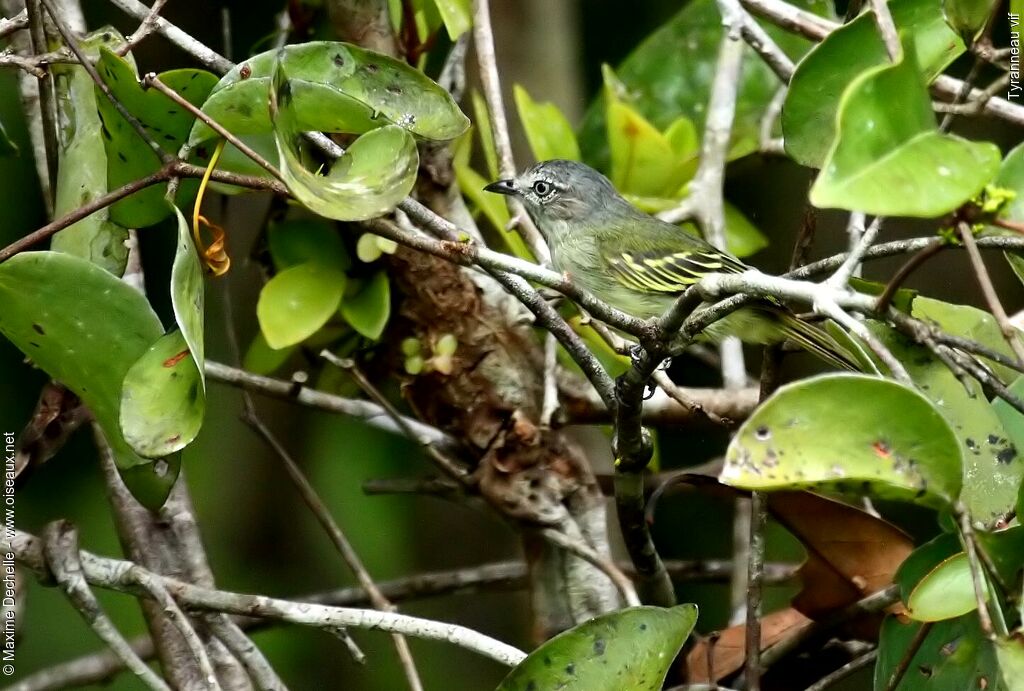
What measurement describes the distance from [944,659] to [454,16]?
1531mm

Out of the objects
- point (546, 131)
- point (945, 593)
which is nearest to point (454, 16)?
point (546, 131)

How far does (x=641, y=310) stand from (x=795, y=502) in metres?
1.00

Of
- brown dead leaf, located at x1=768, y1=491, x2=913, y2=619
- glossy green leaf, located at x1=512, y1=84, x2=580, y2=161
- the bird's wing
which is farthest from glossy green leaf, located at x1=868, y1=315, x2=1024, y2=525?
glossy green leaf, located at x1=512, y1=84, x2=580, y2=161

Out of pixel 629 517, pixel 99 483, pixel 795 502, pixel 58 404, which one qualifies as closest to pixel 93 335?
pixel 58 404

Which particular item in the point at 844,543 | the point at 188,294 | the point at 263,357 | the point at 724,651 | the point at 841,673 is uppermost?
the point at 188,294

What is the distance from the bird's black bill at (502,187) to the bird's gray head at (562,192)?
0.24 feet

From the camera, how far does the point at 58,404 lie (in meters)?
2.05

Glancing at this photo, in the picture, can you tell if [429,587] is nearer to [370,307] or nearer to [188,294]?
[370,307]

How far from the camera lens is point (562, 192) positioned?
10.5 feet

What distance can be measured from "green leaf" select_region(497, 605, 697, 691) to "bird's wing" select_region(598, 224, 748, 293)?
1190 mm

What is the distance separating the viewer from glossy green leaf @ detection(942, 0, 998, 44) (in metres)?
1.65

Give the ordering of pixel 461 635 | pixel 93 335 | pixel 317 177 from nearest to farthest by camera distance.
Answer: pixel 317 177, pixel 93 335, pixel 461 635

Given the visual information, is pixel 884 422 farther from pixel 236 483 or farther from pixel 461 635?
pixel 236 483

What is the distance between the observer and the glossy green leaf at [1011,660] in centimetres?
124
